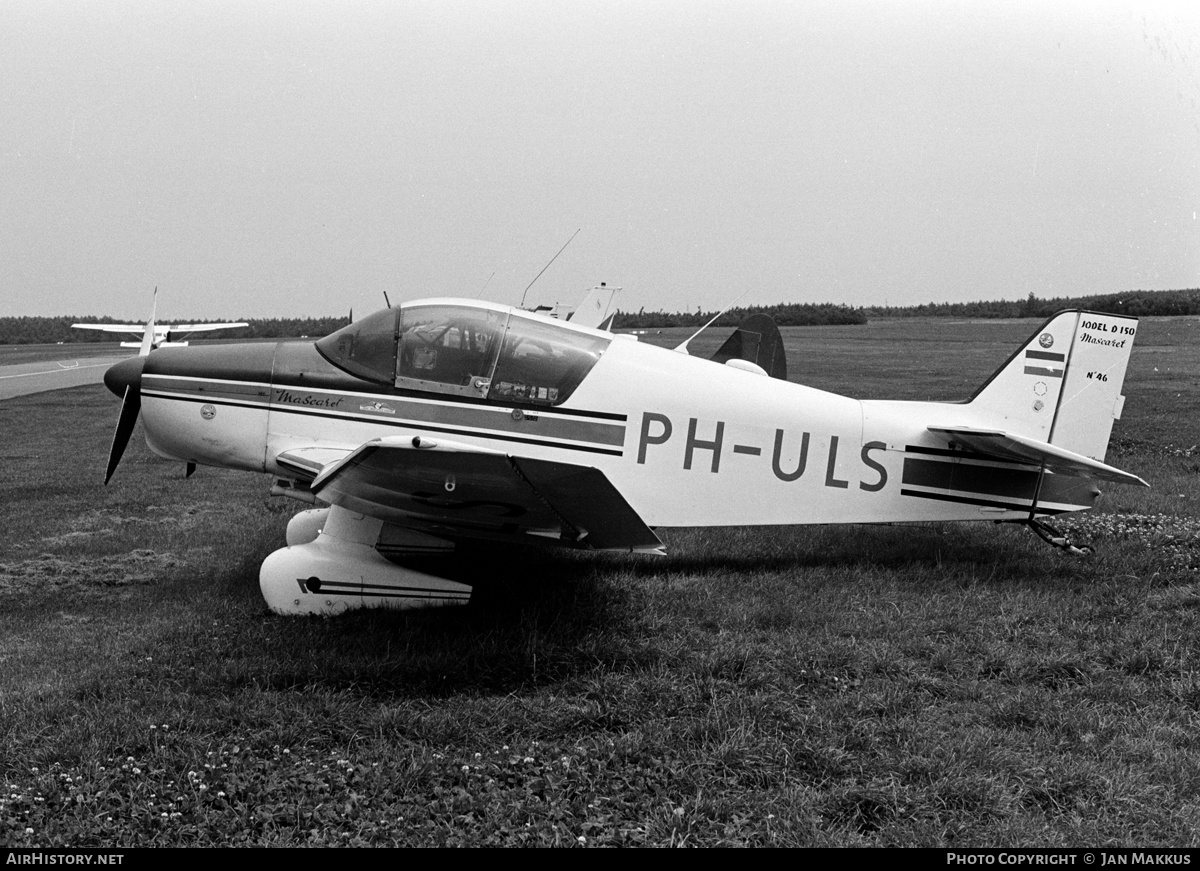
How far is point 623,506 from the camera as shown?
173 inches

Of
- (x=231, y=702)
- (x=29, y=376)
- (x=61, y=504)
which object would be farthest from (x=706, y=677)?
(x=29, y=376)

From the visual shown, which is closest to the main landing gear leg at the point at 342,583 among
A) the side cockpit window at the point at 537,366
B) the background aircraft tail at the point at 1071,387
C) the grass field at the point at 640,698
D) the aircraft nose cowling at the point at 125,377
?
the grass field at the point at 640,698

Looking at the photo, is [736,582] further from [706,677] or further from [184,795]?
[184,795]

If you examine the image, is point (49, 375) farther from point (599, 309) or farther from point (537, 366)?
point (537, 366)

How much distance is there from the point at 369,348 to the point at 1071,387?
17.1 feet

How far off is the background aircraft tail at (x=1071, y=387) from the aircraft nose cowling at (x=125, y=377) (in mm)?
6185

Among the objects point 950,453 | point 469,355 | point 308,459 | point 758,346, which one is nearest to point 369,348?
point 469,355

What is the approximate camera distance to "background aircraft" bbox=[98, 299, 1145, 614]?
5.48 m

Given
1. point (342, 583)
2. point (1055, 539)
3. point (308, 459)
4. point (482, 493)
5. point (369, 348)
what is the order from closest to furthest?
point (482, 493), point (342, 583), point (308, 459), point (369, 348), point (1055, 539)

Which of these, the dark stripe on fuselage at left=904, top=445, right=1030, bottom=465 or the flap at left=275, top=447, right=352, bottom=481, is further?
the dark stripe on fuselage at left=904, top=445, right=1030, bottom=465

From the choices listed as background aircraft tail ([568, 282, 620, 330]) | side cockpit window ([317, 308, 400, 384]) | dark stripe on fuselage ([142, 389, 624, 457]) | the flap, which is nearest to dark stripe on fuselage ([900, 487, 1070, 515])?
dark stripe on fuselage ([142, 389, 624, 457])

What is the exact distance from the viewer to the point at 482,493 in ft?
14.5

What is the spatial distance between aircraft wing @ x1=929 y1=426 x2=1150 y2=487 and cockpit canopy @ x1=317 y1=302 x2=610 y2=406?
2.74 meters

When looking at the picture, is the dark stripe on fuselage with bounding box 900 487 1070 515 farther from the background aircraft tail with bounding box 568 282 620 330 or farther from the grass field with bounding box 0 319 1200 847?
the background aircraft tail with bounding box 568 282 620 330
